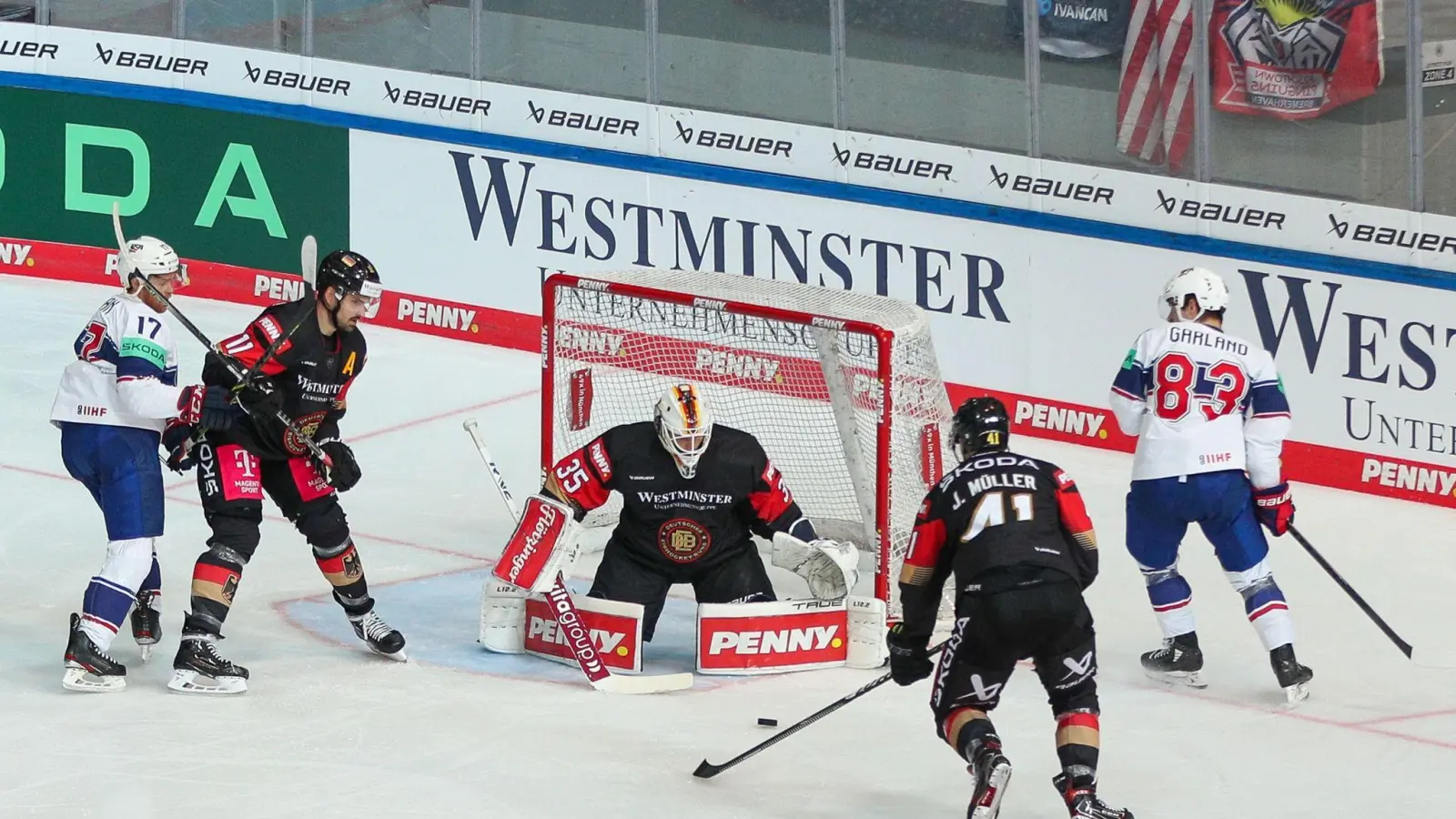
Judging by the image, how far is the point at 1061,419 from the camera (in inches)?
412

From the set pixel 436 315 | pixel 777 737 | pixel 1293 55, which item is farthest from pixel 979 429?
pixel 436 315

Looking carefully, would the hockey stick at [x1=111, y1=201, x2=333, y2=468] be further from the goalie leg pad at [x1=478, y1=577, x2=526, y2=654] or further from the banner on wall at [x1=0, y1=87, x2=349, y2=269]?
the banner on wall at [x1=0, y1=87, x2=349, y2=269]

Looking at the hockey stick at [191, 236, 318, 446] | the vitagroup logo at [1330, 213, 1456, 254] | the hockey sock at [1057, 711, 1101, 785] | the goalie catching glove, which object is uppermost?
the vitagroup logo at [1330, 213, 1456, 254]

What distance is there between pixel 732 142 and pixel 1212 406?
14.7ft

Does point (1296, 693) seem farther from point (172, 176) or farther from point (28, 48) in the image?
point (28, 48)

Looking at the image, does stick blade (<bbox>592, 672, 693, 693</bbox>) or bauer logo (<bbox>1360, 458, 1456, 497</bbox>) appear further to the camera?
bauer logo (<bbox>1360, 458, 1456, 497</bbox>)

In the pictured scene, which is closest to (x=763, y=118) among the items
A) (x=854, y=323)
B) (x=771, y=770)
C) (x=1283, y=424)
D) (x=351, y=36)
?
(x=351, y=36)

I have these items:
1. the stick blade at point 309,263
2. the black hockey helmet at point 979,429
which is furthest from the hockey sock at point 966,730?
the stick blade at point 309,263

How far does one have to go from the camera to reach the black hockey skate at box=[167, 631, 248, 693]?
7.06 metres

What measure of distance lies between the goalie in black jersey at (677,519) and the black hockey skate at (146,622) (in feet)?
3.59

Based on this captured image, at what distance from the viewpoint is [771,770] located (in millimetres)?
6535

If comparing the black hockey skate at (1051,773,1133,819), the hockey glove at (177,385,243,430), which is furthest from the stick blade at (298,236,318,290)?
the black hockey skate at (1051,773,1133,819)

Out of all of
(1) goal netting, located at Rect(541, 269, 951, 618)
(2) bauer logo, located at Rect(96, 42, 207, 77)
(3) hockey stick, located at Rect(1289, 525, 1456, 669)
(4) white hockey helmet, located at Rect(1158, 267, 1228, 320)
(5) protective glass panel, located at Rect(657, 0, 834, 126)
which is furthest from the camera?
(2) bauer logo, located at Rect(96, 42, 207, 77)

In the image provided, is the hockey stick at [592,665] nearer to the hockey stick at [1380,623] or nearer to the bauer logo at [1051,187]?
the hockey stick at [1380,623]
